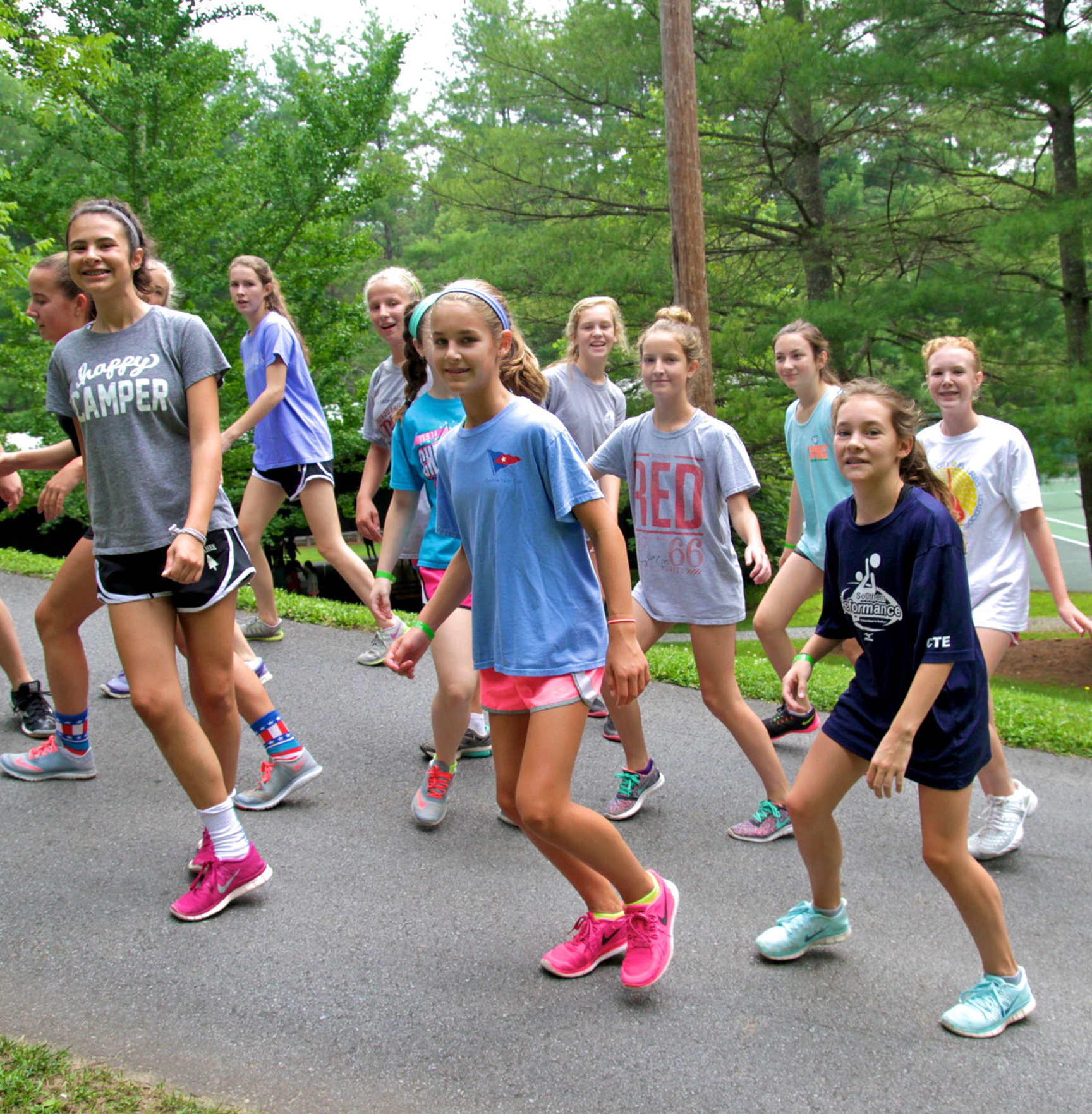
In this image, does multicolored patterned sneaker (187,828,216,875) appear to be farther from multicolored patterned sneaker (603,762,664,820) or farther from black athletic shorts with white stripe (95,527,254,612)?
multicolored patterned sneaker (603,762,664,820)

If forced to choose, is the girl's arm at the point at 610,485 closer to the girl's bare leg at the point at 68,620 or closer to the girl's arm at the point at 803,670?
the girl's arm at the point at 803,670

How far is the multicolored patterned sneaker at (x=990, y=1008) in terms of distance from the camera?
2885mm

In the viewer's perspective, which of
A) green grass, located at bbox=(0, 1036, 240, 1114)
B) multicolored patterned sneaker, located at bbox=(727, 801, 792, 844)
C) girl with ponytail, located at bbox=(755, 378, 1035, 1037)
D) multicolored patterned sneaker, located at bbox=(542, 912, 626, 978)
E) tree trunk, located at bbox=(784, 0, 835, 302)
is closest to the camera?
green grass, located at bbox=(0, 1036, 240, 1114)

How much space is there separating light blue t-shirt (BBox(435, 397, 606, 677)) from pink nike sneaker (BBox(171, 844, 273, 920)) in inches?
49.7

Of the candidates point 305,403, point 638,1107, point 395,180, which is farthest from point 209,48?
point 638,1107

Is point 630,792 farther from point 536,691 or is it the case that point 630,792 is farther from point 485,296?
point 485,296

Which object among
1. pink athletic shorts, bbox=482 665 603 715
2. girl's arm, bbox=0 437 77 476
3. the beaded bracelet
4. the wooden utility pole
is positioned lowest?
A: pink athletic shorts, bbox=482 665 603 715

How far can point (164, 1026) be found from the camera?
295 centimetres

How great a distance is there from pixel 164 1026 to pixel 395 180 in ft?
39.2

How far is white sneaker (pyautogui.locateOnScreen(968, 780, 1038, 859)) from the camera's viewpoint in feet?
13.2

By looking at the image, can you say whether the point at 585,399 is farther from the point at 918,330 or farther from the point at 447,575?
the point at 918,330

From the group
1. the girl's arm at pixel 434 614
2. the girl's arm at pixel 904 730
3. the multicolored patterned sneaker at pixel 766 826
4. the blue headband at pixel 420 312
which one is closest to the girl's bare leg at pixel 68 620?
the girl's arm at pixel 434 614

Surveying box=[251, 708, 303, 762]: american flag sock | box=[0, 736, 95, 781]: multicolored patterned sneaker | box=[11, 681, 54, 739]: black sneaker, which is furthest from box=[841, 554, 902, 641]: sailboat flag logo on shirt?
box=[11, 681, 54, 739]: black sneaker

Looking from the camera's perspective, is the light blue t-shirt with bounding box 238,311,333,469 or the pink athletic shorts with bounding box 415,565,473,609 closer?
the pink athletic shorts with bounding box 415,565,473,609
